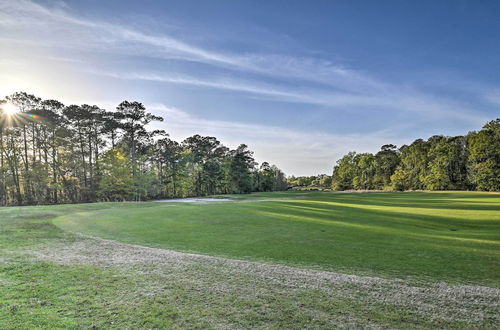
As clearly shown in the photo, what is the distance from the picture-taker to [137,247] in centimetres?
1093

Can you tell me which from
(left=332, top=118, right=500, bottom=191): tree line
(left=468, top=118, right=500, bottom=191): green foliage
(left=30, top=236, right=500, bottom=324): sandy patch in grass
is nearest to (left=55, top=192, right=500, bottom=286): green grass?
(left=30, top=236, right=500, bottom=324): sandy patch in grass

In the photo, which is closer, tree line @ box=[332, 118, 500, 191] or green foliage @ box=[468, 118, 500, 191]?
green foliage @ box=[468, 118, 500, 191]

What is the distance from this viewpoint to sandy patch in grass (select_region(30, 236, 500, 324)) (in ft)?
16.9

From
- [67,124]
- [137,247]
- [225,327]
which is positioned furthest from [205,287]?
[67,124]

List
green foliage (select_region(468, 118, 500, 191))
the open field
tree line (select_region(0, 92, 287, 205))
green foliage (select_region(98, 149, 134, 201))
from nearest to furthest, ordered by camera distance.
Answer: the open field → tree line (select_region(0, 92, 287, 205)) → green foliage (select_region(98, 149, 134, 201)) → green foliage (select_region(468, 118, 500, 191))

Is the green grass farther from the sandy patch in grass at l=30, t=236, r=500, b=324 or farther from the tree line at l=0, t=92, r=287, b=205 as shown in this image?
the tree line at l=0, t=92, r=287, b=205

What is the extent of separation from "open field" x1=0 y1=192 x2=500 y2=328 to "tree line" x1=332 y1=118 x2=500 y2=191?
2278 inches

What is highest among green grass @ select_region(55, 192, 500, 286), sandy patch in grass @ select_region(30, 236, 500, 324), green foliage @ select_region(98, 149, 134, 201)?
green foliage @ select_region(98, 149, 134, 201)

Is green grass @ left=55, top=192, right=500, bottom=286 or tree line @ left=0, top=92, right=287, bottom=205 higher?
tree line @ left=0, top=92, right=287, bottom=205

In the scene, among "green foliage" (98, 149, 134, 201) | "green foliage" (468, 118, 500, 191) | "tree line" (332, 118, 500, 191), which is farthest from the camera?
"tree line" (332, 118, 500, 191)

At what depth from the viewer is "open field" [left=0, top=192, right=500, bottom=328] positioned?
4730mm

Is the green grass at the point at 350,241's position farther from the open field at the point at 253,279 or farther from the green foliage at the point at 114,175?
the green foliage at the point at 114,175

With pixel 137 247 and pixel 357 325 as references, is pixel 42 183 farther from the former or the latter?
pixel 357 325

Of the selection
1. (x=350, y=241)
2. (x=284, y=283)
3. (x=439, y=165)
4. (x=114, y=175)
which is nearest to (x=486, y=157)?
(x=439, y=165)
